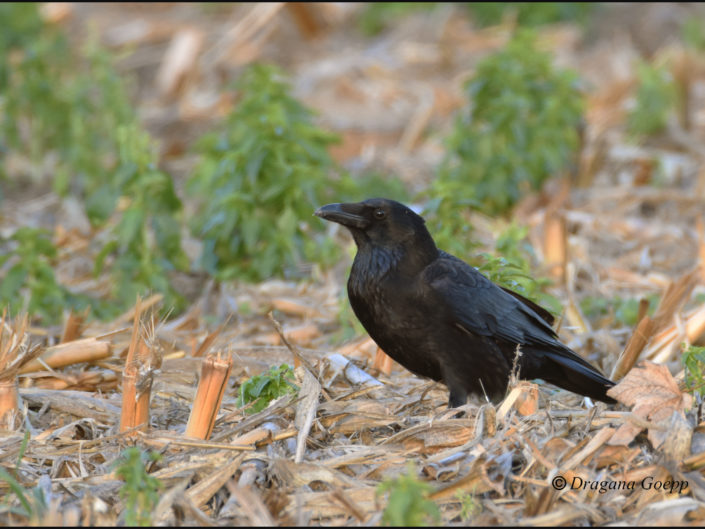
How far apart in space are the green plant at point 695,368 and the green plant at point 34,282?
3.50 m

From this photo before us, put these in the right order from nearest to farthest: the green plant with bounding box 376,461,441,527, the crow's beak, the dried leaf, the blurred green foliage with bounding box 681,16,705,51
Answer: the green plant with bounding box 376,461,441,527 < the dried leaf < the crow's beak < the blurred green foliage with bounding box 681,16,705,51

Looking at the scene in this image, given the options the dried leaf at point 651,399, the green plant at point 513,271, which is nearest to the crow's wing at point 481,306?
the green plant at point 513,271

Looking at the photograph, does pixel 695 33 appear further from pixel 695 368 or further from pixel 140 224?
pixel 695 368

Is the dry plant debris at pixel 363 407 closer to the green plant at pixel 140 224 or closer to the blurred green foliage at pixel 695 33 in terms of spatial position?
the green plant at pixel 140 224

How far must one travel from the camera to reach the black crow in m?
4.30

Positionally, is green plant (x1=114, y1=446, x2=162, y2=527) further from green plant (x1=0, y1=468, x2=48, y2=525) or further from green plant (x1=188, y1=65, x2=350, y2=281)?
green plant (x1=188, y1=65, x2=350, y2=281)

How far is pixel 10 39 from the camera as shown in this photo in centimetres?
834

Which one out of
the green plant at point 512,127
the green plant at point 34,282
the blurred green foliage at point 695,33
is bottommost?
the green plant at point 34,282

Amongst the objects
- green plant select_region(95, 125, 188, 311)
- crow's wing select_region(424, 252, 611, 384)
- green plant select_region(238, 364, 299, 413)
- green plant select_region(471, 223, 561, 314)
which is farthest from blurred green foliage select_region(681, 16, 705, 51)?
green plant select_region(238, 364, 299, 413)

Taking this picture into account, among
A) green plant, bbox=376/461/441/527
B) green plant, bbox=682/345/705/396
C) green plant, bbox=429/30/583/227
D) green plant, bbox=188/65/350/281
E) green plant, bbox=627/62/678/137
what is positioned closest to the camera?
green plant, bbox=376/461/441/527

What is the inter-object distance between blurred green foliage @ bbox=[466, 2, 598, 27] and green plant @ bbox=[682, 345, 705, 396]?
7.79 metres

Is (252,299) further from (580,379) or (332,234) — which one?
(580,379)

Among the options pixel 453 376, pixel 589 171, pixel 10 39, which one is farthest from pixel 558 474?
pixel 10 39

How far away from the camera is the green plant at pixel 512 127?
24.6 feet
